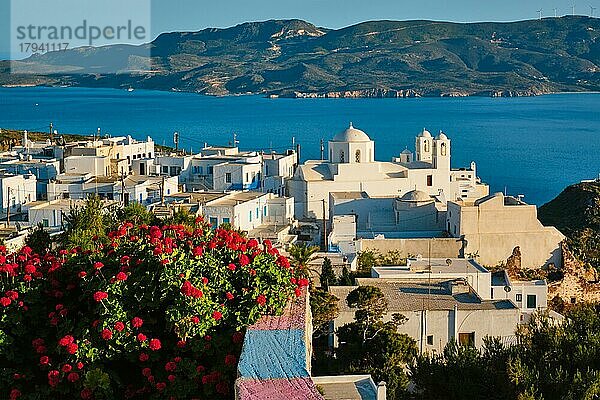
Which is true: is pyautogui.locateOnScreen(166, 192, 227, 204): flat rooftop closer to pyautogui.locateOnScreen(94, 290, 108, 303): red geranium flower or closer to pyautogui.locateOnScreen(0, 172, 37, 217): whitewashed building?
pyautogui.locateOnScreen(0, 172, 37, 217): whitewashed building

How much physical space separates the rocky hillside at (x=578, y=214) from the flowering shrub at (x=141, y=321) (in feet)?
88.8

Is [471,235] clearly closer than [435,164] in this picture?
Yes

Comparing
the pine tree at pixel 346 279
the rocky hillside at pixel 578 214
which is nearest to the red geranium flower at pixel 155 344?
the pine tree at pixel 346 279

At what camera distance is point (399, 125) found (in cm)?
11300

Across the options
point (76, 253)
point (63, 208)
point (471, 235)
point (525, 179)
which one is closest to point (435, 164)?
point (471, 235)

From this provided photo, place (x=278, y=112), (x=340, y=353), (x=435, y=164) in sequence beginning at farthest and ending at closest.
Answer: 1. (x=278, y=112)
2. (x=435, y=164)
3. (x=340, y=353)

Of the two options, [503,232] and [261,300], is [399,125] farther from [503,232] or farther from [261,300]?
[261,300]

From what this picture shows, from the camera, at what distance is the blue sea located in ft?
235

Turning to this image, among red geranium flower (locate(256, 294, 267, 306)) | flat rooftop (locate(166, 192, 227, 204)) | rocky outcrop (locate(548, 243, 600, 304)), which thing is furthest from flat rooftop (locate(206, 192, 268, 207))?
red geranium flower (locate(256, 294, 267, 306))

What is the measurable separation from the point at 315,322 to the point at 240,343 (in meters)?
7.64

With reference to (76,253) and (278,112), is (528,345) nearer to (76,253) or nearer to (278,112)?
(76,253)

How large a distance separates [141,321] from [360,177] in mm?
25801

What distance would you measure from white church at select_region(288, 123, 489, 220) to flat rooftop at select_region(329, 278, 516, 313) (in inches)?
441

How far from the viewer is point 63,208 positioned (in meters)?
23.0
